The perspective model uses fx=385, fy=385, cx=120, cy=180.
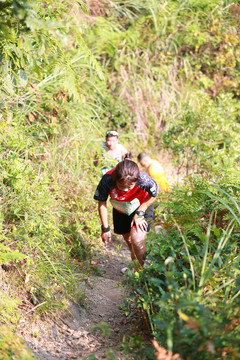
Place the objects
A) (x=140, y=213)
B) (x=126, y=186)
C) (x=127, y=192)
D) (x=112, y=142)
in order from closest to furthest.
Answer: (x=126, y=186) < (x=140, y=213) < (x=127, y=192) < (x=112, y=142)

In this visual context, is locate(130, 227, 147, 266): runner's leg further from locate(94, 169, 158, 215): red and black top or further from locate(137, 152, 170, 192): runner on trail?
locate(137, 152, 170, 192): runner on trail

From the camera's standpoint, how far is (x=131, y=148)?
852cm

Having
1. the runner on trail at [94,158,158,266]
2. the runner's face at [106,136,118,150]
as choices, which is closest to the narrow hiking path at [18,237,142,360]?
the runner on trail at [94,158,158,266]

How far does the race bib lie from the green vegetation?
19.0 inches

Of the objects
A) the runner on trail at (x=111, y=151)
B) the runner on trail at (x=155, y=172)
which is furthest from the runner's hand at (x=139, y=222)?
the runner on trail at (x=155, y=172)

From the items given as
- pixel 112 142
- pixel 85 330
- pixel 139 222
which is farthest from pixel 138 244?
pixel 112 142

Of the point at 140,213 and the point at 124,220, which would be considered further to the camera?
the point at 124,220

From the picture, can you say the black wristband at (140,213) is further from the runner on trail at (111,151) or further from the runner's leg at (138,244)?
the runner on trail at (111,151)

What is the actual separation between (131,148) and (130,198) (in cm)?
440

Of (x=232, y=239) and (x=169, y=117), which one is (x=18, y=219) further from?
(x=169, y=117)

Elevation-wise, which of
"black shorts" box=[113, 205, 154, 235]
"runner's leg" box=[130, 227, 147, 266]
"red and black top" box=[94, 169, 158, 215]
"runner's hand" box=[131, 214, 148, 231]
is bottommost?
"black shorts" box=[113, 205, 154, 235]

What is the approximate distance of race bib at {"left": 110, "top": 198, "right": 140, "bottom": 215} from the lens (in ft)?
13.9

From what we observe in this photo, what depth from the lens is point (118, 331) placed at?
11.2ft

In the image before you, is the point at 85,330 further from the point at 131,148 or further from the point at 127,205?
the point at 131,148
